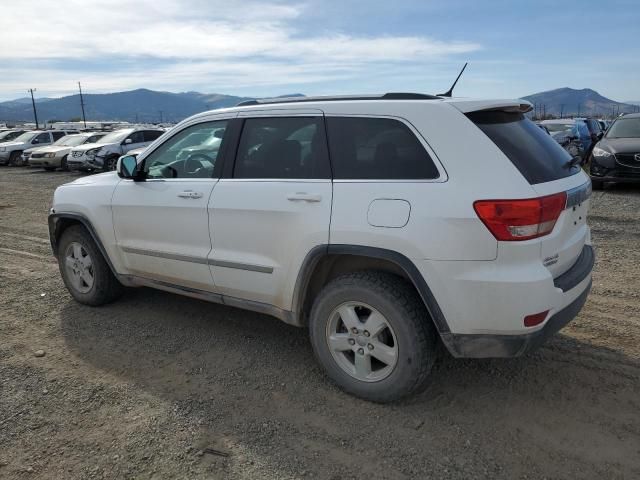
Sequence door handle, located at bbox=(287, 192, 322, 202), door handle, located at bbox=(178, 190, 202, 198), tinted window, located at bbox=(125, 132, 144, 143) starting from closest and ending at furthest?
door handle, located at bbox=(287, 192, 322, 202) < door handle, located at bbox=(178, 190, 202, 198) < tinted window, located at bbox=(125, 132, 144, 143)

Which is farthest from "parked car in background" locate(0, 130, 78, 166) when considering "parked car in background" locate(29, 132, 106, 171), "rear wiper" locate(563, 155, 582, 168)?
"rear wiper" locate(563, 155, 582, 168)

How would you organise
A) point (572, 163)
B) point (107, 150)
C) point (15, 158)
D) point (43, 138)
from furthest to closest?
1. point (43, 138)
2. point (15, 158)
3. point (107, 150)
4. point (572, 163)

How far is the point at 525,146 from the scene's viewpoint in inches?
120

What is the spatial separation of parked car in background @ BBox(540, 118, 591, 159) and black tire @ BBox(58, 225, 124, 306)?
1401 cm

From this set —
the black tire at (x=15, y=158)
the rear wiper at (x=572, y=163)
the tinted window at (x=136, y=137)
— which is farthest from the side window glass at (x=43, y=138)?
the rear wiper at (x=572, y=163)

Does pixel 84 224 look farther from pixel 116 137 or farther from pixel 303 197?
pixel 116 137

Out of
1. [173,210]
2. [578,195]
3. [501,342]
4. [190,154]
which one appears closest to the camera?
[501,342]

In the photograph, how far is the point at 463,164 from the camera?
112 inches

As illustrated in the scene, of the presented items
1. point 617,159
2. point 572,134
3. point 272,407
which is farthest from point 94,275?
point 572,134

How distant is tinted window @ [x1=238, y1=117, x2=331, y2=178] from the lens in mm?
3389

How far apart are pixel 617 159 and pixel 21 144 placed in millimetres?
24217

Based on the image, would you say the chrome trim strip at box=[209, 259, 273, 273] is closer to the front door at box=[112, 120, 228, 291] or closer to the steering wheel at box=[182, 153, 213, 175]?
the front door at box=[112, 120, 228, 291]

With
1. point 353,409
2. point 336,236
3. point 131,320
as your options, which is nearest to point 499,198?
point 336,236

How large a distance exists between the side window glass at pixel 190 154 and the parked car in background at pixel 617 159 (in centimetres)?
952
